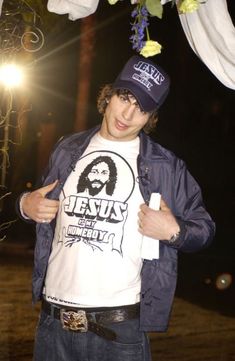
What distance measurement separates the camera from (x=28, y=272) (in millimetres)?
9742

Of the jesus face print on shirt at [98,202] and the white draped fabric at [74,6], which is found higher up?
the white draped fabric at [74,6]

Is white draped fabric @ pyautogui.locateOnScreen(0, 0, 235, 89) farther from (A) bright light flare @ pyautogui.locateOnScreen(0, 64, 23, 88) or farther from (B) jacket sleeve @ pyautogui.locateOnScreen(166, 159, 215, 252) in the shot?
(A) bright light flare @ pyautogui.locateOnScreen(0, 64, 23, 88)

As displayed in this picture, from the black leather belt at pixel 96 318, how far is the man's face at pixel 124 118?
0.96m

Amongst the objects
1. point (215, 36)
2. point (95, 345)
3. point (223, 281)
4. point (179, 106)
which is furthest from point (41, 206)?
point (179, 106)

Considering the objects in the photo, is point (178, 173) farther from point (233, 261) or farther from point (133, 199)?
point (233, 261)

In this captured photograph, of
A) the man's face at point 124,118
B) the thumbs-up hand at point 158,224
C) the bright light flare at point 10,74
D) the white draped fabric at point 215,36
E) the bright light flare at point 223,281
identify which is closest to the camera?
the white draped fabric at point 215,36

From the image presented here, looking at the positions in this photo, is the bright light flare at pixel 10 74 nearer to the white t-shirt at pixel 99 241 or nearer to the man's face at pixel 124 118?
the man's face at pixel 124 118

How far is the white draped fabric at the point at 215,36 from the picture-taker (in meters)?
2.38

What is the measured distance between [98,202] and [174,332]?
14.3ft

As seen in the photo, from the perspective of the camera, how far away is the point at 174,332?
6.51 metres

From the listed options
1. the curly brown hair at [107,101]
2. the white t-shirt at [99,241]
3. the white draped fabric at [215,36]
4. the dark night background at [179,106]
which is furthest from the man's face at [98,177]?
the dark night background at [179,106]

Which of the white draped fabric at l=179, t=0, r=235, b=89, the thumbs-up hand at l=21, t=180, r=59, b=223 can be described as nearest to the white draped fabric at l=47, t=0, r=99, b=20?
the white draped fabric at l=179, t=0, r=235, b=89

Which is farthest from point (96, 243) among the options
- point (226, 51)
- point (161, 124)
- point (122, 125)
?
point (161, 124)

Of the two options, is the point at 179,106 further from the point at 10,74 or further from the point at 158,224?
the point at 158,224
